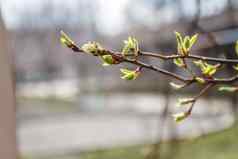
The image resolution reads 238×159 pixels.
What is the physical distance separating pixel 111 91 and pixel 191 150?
6285 mm

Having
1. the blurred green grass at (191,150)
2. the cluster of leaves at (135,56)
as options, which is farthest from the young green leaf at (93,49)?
the blurred green grass at (191,150)

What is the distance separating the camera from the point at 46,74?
8836 millimetres

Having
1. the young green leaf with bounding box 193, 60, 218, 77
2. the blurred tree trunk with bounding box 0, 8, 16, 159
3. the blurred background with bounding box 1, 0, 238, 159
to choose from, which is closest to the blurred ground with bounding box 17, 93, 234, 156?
the blurred background with bounding box 1, 0, 238, 159

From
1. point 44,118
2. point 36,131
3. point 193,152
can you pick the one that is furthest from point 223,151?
point 44,118

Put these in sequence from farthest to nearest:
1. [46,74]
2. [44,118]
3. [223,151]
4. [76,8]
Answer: [46,74] < [44,118] < [76,8] < [223,151]

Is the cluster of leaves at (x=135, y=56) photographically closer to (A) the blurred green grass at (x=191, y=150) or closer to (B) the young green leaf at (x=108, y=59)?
(B) the young green leaf at (x=108, y=59)

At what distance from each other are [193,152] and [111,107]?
19.4ft

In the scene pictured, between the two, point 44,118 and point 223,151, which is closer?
point 223,151

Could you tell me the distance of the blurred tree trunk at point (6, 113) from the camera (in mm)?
870

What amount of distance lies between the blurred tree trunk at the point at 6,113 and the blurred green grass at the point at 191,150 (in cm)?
213

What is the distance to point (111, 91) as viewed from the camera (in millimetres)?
9719

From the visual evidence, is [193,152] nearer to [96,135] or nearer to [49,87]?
[96,135]

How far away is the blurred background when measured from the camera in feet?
→ 4.95

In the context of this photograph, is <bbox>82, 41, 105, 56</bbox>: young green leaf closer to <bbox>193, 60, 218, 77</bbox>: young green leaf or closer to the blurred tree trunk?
<bbox>193, 60, 218, 77</bbox>: young green leaf
